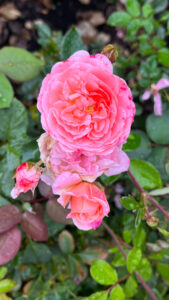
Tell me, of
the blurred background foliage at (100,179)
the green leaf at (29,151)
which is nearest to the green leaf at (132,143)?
the blurred background foliage at (100,179)

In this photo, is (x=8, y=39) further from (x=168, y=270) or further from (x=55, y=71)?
(x=168, y=270)

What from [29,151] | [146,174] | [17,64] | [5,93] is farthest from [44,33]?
[146,174]

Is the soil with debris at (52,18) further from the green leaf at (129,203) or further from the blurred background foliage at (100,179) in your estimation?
the green leaf at (129,203)

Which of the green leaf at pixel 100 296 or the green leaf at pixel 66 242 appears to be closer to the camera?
the green leaf at pixel 100 296

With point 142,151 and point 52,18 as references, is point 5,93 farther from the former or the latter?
point 52,18

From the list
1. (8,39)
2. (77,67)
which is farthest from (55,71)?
(8,39)

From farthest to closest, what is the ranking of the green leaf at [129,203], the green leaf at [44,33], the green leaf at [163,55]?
the green leaf at [44,33]
the green leaf at [163,55]
the green leaf at [129,203]

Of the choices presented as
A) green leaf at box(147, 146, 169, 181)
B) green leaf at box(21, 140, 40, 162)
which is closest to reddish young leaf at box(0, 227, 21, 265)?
green leaf at box(21, 140, 40, 162)
